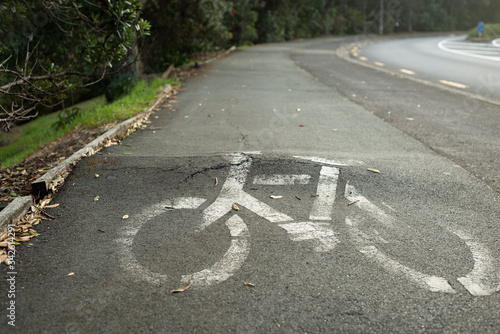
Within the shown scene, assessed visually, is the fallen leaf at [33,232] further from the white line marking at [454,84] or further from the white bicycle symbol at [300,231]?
the white line marking at [454,84]

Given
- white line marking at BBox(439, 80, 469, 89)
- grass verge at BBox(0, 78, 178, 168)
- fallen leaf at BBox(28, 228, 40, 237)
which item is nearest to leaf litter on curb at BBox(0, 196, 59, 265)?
fallen leaf at BBox(28, 228, 40, 237)

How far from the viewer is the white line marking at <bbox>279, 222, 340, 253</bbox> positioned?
347 cm

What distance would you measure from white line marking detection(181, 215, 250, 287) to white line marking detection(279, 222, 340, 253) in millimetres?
366

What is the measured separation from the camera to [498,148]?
6.05m

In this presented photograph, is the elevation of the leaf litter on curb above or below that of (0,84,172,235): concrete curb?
below

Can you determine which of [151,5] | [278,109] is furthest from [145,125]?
[151,5]

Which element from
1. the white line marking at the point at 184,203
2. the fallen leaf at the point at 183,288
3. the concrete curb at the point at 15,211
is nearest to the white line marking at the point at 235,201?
the white line marking at the point at 184,203

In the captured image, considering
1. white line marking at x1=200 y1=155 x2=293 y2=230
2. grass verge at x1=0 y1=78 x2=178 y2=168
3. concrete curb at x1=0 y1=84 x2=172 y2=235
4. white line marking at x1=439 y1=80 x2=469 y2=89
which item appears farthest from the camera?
white line marking at x1=439 y1=80 x2=469 y2=89

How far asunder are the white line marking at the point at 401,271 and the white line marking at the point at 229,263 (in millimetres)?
867

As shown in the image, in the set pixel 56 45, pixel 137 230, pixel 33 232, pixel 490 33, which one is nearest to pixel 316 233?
pixel 137 230

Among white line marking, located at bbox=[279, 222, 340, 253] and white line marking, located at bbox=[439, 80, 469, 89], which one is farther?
white line marking, located at bbox=[439, 80, 469, 89]

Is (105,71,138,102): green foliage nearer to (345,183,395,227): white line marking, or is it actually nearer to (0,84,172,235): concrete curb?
(0,84,172,235): concrete curb

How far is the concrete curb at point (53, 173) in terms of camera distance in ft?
12.6

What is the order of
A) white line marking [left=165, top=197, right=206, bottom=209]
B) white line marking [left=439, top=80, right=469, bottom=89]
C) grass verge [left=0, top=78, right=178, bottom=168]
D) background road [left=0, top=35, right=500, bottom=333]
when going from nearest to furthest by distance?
1. background road [left=0, top=35, right=500, bottom=333]
2. white line marking [left=165, top=197, right=206, bottom=209]
3. grass verge [left=0, top=78, right=178, bottom=168]
4. white line marking [left=439, top=80, right=469, bottom=89]
